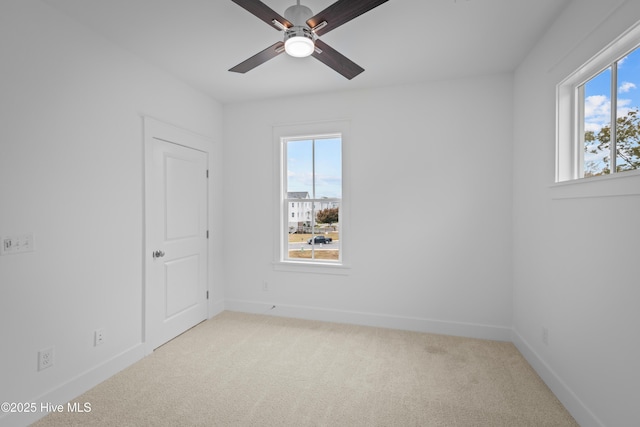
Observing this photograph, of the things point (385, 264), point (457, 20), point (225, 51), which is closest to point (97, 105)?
point (225, 51)

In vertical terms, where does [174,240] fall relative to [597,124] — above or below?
below

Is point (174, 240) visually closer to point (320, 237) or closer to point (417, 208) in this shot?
point (320, 237)

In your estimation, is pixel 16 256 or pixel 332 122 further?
pixel 332 122

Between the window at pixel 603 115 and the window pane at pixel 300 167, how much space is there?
242 centimetres

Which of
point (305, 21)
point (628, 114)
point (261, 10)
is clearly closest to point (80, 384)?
point (261, 10)

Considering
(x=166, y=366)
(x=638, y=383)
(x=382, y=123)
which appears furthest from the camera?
(x=382, y=123)

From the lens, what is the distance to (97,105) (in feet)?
7.84

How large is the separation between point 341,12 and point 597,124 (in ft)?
5.72

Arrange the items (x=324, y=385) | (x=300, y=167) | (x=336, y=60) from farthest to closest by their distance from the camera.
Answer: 1. (x=300, y=167)
2. (x=324, y=385)
3. (x=336, y=60)

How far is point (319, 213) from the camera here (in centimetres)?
377

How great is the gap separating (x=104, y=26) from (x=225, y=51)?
88 cm

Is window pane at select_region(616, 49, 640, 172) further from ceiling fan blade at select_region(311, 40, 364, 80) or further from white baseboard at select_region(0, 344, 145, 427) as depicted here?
white baseboard at select_region(0, 344, 145, 427)

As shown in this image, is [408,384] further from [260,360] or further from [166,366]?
[166,366]

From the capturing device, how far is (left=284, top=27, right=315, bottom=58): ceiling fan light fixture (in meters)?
1.83
